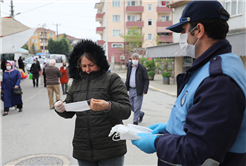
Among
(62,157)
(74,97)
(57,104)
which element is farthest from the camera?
(62,157)

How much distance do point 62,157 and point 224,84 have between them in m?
4.08

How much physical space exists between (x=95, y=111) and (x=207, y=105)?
152 centimetres

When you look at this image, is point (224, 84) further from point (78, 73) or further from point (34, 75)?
point (34, 75)

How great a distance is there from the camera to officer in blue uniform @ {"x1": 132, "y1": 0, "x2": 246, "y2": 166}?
1.04m

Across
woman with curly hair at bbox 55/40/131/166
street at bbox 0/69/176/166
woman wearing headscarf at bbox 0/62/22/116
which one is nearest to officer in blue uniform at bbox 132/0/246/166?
woman with curly hair at bbox 55/40/131/166

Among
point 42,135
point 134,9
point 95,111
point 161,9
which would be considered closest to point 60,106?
point 95,111

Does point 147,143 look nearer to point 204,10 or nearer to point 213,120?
point 213,120

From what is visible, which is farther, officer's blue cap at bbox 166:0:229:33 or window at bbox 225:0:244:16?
window at bbox 225:0:244:16

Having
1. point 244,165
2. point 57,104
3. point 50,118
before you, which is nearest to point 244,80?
point 244,165

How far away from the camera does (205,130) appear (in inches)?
41.3

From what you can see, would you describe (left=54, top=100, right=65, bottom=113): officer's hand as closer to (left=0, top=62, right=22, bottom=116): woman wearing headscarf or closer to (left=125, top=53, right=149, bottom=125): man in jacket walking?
(left=125, top=53, right=149, bottom=125): man in jacket walking

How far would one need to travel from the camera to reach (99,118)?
7.84 ft

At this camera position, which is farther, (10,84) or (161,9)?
(161,9)

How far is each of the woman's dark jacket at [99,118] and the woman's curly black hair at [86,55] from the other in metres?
0.13
